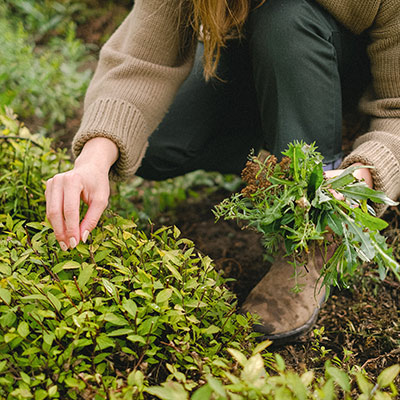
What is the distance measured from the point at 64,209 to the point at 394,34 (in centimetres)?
126

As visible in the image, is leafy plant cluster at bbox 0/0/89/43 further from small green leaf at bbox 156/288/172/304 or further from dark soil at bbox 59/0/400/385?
small green leaf at bbox 156/288/172/304

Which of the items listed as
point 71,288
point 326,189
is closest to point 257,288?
point 326,189

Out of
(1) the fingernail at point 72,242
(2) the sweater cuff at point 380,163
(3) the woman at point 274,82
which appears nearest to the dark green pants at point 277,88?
(3) the woman at point 274,82

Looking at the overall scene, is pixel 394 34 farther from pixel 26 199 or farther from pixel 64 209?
pixel 26 199

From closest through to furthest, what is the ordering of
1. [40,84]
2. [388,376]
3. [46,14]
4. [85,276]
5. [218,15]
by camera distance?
1. [388,376]
2. [85,276]
3. [218,15]
4. [40,84]
5. [46,14]

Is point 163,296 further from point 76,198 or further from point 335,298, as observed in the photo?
point 335,298

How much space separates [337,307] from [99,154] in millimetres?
1077

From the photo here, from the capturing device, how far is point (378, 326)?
1.53 metres

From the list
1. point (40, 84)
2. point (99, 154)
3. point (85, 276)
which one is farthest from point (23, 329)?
point (40, 84)

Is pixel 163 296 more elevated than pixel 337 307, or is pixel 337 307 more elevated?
pixel 163 296

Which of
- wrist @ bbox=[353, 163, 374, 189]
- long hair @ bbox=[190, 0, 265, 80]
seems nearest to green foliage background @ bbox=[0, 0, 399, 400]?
wrist @ bbox=[353, 163, 374, 189]

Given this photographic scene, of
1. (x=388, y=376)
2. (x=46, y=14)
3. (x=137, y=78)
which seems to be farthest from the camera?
(x=46, y=14)

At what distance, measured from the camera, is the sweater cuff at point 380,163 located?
4.47 ft

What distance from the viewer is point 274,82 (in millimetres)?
1578
